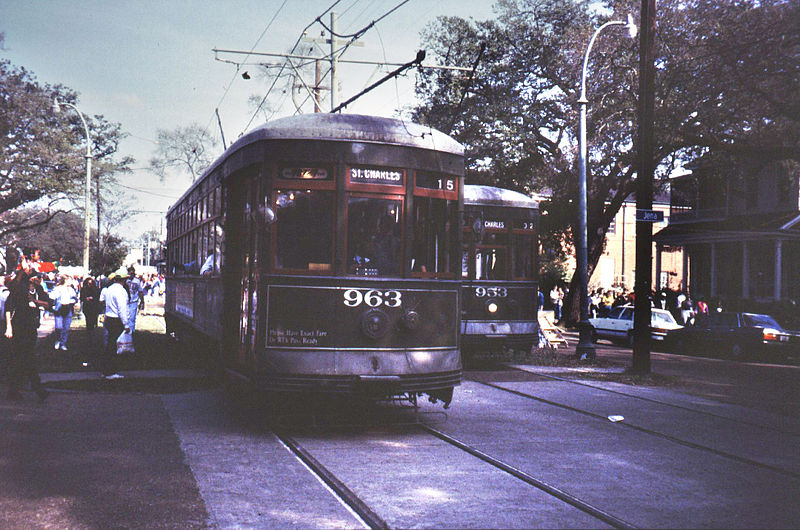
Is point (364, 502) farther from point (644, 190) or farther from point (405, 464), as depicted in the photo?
point (644, 190)

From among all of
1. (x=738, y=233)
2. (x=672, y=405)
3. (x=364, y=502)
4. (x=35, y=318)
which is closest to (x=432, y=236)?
(x=364, y=502)

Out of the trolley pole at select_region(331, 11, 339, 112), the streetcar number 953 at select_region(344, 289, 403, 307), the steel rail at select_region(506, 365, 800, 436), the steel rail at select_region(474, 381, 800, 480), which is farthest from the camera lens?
the trolley pole at select_region(331, 11, 339, 112)

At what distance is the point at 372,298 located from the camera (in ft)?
27.2

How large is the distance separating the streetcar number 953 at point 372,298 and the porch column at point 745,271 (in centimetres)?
2973

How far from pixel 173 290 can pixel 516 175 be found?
54.2 feet

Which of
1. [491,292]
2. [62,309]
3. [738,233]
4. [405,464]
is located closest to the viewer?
[405,464]

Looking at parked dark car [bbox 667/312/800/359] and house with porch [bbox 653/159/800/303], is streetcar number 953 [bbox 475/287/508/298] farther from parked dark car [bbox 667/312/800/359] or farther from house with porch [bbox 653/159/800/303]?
house with porch [bbox 653/159/800/303]

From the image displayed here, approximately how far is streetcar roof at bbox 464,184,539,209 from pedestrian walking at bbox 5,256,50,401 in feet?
26.9

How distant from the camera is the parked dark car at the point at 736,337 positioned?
20688 millimetres

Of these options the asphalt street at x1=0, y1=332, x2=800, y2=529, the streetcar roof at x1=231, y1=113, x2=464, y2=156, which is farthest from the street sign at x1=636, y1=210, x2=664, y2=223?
the streetcar roof at x1=231, y1=113, x2=464, y2=156

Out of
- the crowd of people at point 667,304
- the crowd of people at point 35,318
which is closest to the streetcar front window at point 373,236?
the crowd of people at point 35,318

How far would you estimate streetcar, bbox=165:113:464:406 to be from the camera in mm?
8102

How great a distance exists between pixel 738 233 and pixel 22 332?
30556mm

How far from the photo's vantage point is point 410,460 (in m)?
7.23
